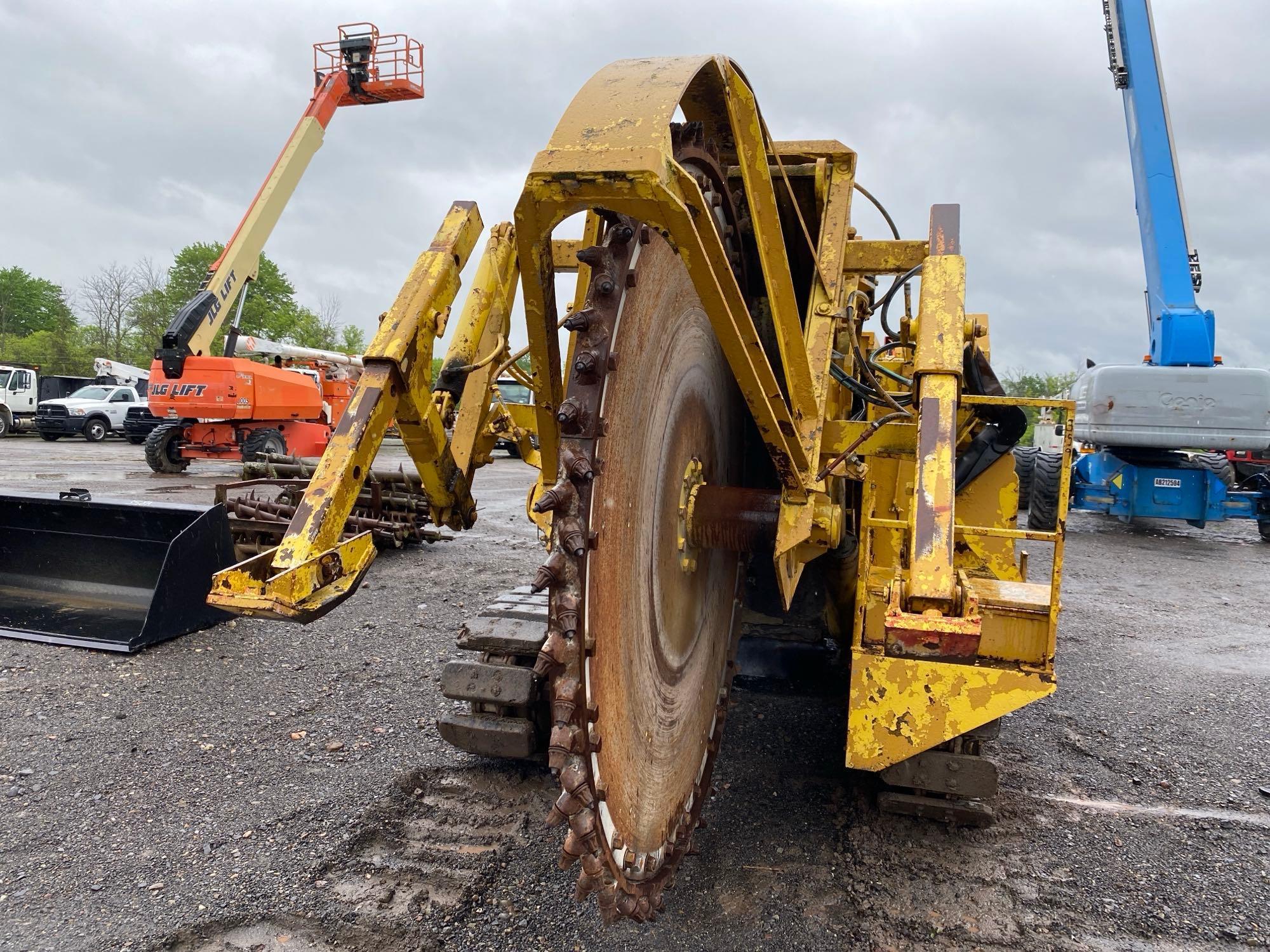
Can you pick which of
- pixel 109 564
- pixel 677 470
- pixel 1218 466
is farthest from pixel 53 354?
pixel 677 470

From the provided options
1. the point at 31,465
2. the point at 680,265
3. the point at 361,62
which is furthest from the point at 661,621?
the point at 361,62

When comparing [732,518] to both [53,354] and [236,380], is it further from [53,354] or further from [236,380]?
[53,354]

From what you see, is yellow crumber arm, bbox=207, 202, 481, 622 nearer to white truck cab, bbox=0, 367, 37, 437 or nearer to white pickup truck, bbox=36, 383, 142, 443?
white pickup truck, bbox=36, 383, 142, 443

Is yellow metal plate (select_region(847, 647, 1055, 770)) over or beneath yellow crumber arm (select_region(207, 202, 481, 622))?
beneath

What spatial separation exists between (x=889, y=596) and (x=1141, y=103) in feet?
38.4

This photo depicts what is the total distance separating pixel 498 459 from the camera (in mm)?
24172

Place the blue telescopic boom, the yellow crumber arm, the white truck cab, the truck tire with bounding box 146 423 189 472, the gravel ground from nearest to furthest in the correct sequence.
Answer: the yellow crumber arm, the gravel ground, the blue telescopic boom, the truck tire with bounding box 146 423 189 472, the white truck cab

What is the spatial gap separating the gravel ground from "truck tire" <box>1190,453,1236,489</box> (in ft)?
21.9

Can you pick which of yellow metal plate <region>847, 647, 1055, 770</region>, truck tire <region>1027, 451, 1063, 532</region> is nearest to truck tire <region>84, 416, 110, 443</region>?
truck tire <region>1027, 451, 1063, 532</region>

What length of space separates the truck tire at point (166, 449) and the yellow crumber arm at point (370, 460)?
1404cm

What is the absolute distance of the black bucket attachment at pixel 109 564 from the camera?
4.72 meters

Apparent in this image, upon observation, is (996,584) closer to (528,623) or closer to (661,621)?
(661,621)

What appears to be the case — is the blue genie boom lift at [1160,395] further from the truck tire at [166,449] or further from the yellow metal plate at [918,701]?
the truck tire at [166,449]

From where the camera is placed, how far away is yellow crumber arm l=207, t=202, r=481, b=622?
2.19 m
